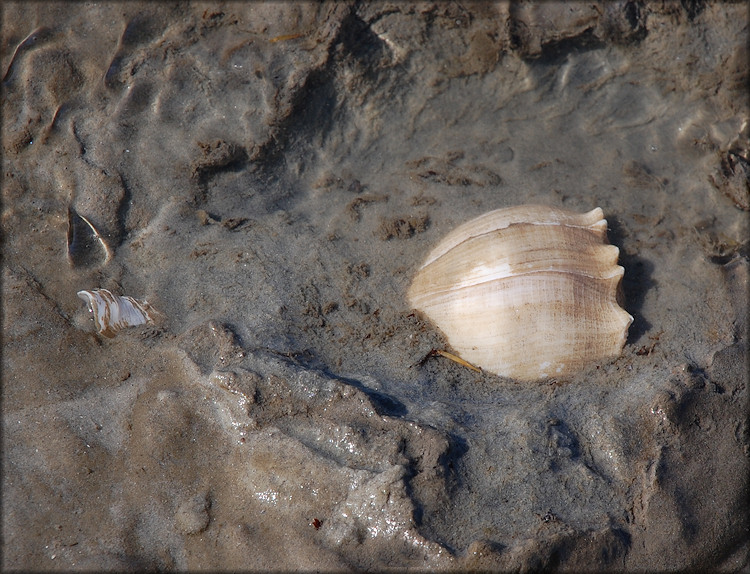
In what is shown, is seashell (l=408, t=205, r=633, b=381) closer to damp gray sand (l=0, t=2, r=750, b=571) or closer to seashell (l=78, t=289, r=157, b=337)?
damp gray sand (l=0, t=2, r=750, b=571)

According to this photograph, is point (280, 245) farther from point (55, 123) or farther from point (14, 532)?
point (14, 532)

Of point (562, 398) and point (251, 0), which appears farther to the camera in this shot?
point (251, 0)

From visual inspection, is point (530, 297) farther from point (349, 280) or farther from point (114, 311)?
point (114, 311)

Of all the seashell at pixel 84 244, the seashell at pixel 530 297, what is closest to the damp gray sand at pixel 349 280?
the seashell at pixel 84 244

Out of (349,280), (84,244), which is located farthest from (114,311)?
(349,280)

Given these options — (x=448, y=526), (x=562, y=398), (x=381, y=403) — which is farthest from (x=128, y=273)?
(x=562, y=398)

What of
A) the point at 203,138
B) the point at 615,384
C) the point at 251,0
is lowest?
the point at 615,384

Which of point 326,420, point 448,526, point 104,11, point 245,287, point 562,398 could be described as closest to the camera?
point 448,526
